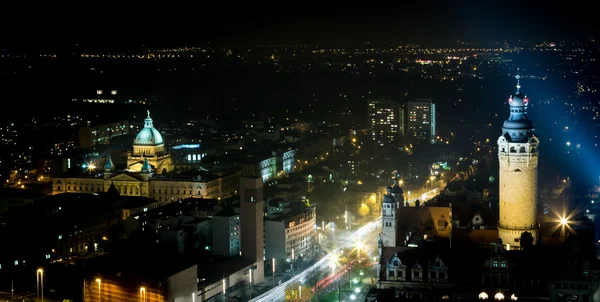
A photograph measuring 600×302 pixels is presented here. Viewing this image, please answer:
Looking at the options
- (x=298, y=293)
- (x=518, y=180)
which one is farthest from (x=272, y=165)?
(x=518, y=180)

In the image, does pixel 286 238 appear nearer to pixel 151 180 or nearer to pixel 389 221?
pixel 389 221

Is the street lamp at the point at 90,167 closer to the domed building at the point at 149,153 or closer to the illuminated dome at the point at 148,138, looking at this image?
the domed building at the point at 149,153

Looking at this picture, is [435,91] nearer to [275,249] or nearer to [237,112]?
[237,112]

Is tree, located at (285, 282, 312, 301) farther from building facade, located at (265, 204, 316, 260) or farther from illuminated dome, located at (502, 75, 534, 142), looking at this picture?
illuminated dome, located at (502, 75, 534, 142)

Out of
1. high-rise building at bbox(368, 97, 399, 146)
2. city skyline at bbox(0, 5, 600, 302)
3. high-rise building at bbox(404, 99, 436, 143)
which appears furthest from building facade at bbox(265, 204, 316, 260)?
high-rise building at bbox(404, 99, 436, 143)

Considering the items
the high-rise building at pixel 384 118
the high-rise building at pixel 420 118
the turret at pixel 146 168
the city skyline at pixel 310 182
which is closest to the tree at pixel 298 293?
the city skyline at pixel 310 182

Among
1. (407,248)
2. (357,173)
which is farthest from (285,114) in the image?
(407,248)
